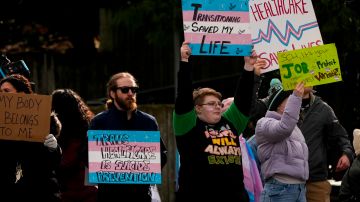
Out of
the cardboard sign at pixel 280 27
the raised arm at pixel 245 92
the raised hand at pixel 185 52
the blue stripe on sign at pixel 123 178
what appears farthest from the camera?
the cardboard sign at pixel 280 27

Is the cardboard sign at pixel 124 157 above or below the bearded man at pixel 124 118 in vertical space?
below

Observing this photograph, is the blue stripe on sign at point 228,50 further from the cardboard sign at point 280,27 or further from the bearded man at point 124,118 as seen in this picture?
the cardboard sign at point 280,27

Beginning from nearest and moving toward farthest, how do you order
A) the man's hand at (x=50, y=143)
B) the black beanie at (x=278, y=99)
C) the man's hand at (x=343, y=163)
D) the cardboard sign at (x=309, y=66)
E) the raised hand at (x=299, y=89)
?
1. the man's hand at (x=50, y=143)
2. the raised hand at (x=299, y=89)
3. the cardboard sign at (x=309, y=66)
4. the black beanie at (x=278, y=99)
5. the man's hand at (x=343, y=163)

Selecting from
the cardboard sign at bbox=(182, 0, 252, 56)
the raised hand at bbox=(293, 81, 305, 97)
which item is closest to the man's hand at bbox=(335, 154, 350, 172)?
the raised hand at bbox=(293, 81, 305, 97)

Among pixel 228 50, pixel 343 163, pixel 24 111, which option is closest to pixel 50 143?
pixel 24 111

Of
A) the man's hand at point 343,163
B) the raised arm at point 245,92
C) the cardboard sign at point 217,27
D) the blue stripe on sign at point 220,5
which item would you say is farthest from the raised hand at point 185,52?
the man's hand at point 343,163

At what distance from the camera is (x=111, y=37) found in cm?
2325

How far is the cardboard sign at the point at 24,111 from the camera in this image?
858 cm

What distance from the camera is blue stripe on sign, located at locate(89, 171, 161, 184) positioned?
893 centimetres

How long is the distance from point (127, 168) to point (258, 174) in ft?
4.60

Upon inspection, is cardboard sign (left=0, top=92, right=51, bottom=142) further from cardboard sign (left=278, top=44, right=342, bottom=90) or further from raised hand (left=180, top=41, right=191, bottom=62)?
cardboard sign (left=278, top=44, right=342, bottom=90)

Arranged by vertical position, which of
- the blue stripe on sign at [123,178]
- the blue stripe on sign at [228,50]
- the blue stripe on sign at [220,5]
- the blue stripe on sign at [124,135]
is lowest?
the blue stripe on sign at [123,178]

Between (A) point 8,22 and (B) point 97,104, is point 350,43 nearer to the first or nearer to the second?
(B) point 97,104

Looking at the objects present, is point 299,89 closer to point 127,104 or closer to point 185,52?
point 185,52
